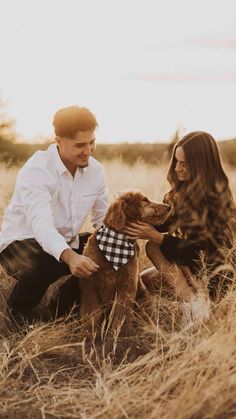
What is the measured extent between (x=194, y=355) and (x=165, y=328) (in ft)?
3.63

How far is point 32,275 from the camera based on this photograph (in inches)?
181

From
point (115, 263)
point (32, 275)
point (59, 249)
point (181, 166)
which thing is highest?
point (181, 166)

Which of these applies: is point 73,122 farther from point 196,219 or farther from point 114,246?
point 196,219

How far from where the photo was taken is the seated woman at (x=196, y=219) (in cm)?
444

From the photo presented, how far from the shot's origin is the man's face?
14.5 feet

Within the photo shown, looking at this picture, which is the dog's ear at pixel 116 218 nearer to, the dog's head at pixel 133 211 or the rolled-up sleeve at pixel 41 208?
the dog's head at pixel 133 211

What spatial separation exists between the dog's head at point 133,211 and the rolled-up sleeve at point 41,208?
361 mm

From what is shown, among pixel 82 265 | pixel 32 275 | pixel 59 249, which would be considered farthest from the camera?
pixel 32 275

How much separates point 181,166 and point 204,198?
290 mm

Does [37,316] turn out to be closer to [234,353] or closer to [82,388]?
[82,388]

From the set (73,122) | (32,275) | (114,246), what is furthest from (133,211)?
(32,275)

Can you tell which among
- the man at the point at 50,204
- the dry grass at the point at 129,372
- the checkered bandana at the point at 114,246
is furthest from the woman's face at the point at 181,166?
the dry grass at the point at 129,372

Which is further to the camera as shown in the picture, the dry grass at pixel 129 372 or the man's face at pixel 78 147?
the man's face at pixel 78 147

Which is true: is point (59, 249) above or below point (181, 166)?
below
